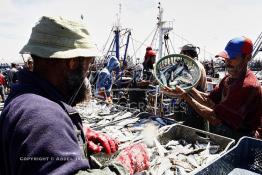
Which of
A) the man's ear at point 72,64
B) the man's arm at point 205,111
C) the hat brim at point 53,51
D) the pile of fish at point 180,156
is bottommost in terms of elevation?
the pile of fish at point 180,156

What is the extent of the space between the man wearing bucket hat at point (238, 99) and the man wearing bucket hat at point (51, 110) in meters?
2.05

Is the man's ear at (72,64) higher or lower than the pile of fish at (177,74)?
higher

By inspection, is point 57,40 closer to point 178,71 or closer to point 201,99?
point 178,71

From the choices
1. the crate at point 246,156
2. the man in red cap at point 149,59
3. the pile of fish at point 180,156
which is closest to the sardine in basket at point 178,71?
the pile of fish at point 180,156

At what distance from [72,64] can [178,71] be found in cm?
290

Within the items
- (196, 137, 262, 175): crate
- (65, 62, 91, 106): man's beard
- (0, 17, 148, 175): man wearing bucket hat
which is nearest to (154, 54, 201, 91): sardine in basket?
(196, 137, 262, 175): crate

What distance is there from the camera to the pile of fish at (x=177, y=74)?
4.40 m

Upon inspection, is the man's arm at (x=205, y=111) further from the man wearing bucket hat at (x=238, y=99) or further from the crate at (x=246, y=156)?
the crate at (x=246, y=156)

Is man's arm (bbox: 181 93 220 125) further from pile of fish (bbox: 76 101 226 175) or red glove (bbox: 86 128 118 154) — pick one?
red glove (bbox: 86 128 118 154)

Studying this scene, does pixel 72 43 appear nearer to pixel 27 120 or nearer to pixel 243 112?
pixel 27 120

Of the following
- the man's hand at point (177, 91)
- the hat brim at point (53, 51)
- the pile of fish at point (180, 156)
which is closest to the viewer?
the hat brim at point (53, 51)

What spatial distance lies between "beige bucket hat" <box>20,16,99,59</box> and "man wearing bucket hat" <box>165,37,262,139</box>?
2.59 meters

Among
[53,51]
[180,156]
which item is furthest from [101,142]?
[180,156]

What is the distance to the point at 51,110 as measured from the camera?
1430mm
